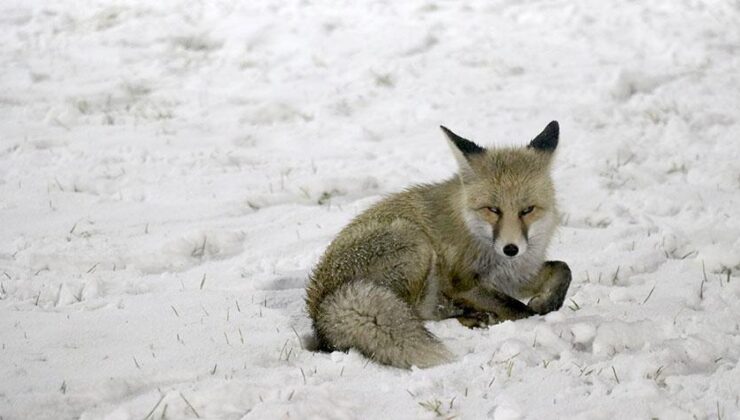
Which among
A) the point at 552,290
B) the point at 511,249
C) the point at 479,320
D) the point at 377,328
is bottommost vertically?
the point at 479,320

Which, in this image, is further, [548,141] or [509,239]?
[548,141]

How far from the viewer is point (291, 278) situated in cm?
556

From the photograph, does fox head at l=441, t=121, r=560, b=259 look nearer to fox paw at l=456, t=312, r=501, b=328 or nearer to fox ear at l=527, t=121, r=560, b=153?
fox ear at l=527, t=121, r=560, b=153

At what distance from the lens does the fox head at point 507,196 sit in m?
4.64

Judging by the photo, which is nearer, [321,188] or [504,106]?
[321,188]

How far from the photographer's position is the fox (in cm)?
460

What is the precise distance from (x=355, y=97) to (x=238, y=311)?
5144 mm

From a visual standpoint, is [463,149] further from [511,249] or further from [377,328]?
[377,328]

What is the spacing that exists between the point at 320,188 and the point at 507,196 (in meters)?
2.91

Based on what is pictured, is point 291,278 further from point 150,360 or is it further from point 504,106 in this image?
point 504,106

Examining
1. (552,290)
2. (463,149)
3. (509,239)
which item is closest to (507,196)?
(509,239)

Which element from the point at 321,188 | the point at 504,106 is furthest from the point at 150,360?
the point at 504,106

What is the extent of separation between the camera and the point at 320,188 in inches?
287

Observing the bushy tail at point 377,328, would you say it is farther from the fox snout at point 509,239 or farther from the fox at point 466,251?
→ the fox snout at point 509,239
